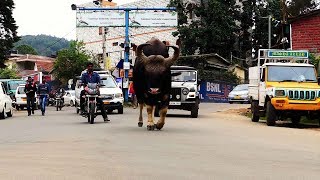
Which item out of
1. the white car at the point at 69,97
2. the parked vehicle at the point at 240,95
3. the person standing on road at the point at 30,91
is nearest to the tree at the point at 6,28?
the white car at the point at 69,97

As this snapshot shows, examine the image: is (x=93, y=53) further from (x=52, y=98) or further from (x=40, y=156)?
(x=40, y=156)

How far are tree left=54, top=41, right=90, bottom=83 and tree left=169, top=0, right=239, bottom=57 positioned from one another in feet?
48.3

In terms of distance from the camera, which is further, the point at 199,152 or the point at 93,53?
the point at 93,53

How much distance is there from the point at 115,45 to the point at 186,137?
59.6 metres

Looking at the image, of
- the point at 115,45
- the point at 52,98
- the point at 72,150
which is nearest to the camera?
the point at 72,150

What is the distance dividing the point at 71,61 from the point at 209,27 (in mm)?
19701

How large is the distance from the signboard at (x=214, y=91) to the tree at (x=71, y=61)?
1967 centimetres

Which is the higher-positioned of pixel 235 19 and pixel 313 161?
pixel 235 19

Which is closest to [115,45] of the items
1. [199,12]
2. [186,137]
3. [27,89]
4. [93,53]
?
[93,53]

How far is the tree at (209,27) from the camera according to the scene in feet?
175

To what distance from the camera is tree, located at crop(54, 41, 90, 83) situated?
213ft

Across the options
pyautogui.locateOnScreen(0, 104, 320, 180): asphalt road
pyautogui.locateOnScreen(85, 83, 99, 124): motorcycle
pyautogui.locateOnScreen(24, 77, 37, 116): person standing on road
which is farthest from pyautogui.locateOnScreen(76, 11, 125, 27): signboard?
pyautogui.locateOnScreen(0, 104, 320, 180): asphalt road

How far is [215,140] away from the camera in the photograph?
12.5 meters

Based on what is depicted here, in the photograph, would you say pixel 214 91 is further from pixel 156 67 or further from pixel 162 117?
pixel 156 67
